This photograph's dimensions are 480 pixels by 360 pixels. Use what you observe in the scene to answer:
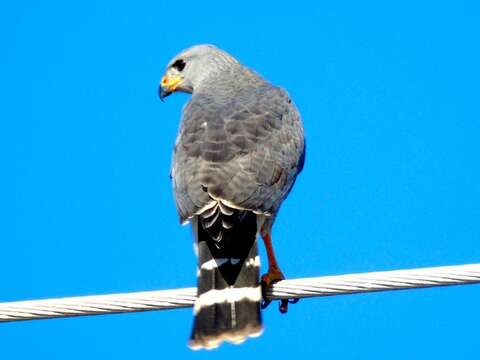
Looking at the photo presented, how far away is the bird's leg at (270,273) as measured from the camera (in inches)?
249

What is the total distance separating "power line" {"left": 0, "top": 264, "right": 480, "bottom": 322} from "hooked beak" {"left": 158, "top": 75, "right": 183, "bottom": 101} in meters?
4.95

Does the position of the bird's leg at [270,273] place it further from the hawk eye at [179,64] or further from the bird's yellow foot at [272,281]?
the hawk eye at [179,64]

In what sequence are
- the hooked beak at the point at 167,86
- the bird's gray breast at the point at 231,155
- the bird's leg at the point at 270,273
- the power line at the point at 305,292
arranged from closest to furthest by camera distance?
the power line at the point at 305,292
the bird's gray breast at the point at 231,155
the bird's leg at the point at 270,273
the hooked beak at the point at 167,86

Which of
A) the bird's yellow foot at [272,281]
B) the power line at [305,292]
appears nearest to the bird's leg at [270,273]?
the bird's yellow foot at [272,281]

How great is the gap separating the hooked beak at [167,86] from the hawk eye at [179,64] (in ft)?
0.42

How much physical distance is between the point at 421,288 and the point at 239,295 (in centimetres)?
137

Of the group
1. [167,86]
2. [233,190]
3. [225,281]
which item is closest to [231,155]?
[233,190]

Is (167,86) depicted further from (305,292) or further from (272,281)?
(305,292)

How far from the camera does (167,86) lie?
9.93 meters

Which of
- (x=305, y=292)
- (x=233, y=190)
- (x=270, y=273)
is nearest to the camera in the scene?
(x=305, y=292)

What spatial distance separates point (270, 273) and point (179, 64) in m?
3.81

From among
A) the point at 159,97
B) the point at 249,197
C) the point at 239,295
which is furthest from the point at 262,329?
the point at 159,97

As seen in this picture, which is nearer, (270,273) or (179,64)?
(270,273)

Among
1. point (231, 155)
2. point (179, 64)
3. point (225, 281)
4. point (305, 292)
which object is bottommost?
point (305, 292)
